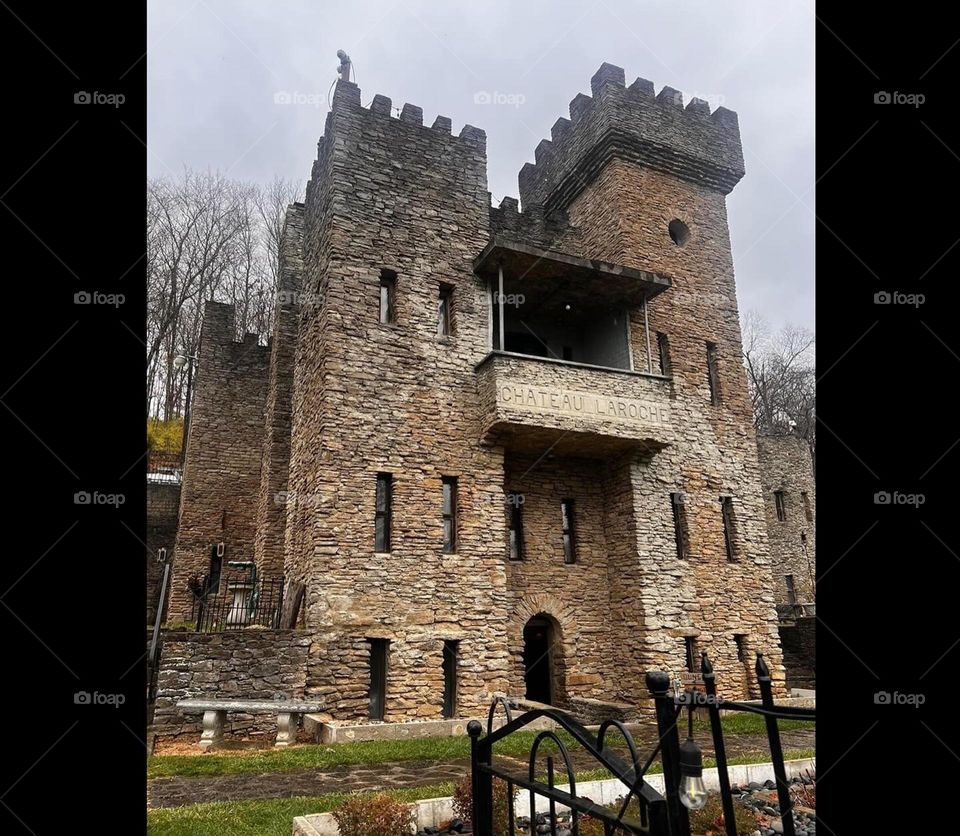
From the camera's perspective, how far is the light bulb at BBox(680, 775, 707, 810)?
1.97 m

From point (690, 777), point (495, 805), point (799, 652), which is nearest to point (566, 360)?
point (495, 805)

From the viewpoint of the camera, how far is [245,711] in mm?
10250

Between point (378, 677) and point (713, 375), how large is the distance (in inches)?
433

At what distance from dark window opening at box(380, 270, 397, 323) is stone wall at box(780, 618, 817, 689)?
15.0 meters

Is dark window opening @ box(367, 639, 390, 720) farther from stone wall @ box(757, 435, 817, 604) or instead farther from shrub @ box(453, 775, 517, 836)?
stone wall @ box(757, 435, 817, 604)

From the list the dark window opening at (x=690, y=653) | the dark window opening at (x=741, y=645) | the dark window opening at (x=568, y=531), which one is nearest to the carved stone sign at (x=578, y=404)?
the dark window opening at (x=568, y=531)

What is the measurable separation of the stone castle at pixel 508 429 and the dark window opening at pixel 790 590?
1289cm

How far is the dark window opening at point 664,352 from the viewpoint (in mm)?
16164

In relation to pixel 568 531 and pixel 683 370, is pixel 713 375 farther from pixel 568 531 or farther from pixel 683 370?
pixel 568 531

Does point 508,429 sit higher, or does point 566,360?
point 566,360

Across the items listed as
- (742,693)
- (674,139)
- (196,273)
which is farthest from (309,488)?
(196,273)

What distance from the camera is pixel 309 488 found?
1278cm

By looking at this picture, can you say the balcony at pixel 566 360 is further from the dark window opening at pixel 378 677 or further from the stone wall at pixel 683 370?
the dark window opening at pixel 378 677
